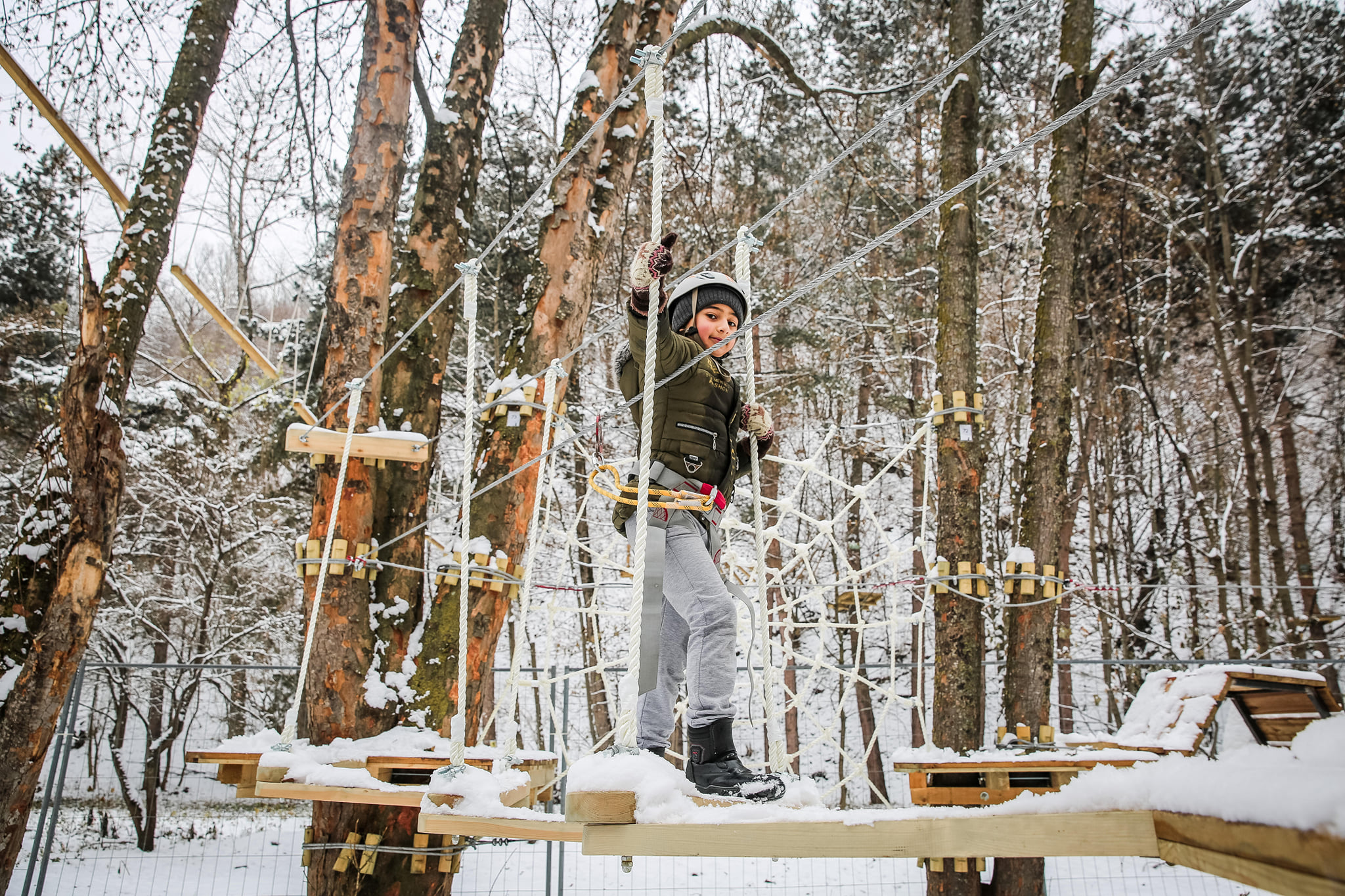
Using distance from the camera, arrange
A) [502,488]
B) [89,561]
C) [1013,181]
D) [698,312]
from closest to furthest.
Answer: [698,312]
[89,561]
[502,488]
[1013,181]

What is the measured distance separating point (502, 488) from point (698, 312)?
1.51 meters

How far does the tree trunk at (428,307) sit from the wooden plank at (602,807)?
204 centimetres

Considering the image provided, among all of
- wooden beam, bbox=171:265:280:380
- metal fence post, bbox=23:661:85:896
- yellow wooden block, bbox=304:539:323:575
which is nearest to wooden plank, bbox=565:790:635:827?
yellow wooden block, bbox=304:539:323:575

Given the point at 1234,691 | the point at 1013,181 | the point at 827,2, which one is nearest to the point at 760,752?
the point at 1013,181

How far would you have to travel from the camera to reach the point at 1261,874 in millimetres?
867

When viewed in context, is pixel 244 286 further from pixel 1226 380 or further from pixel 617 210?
pixel 1226 380

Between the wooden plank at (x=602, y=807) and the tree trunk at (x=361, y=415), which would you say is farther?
the tree trunk at (x=361, y=415)

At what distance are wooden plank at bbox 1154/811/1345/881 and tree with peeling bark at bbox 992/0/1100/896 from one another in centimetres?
328

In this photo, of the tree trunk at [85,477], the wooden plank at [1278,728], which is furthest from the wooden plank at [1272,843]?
the tree trunk at [85,477]

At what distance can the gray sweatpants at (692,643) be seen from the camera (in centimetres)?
195

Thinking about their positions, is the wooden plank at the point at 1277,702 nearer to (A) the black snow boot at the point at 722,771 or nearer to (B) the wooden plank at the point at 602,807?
(A) the black snow boot at the point at 722,771

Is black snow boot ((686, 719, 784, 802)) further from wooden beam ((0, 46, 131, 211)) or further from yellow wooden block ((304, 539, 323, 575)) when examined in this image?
wooden beam ((0, 46, 131, 211))

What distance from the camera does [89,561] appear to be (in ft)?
10.1

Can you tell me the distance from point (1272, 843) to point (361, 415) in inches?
126
